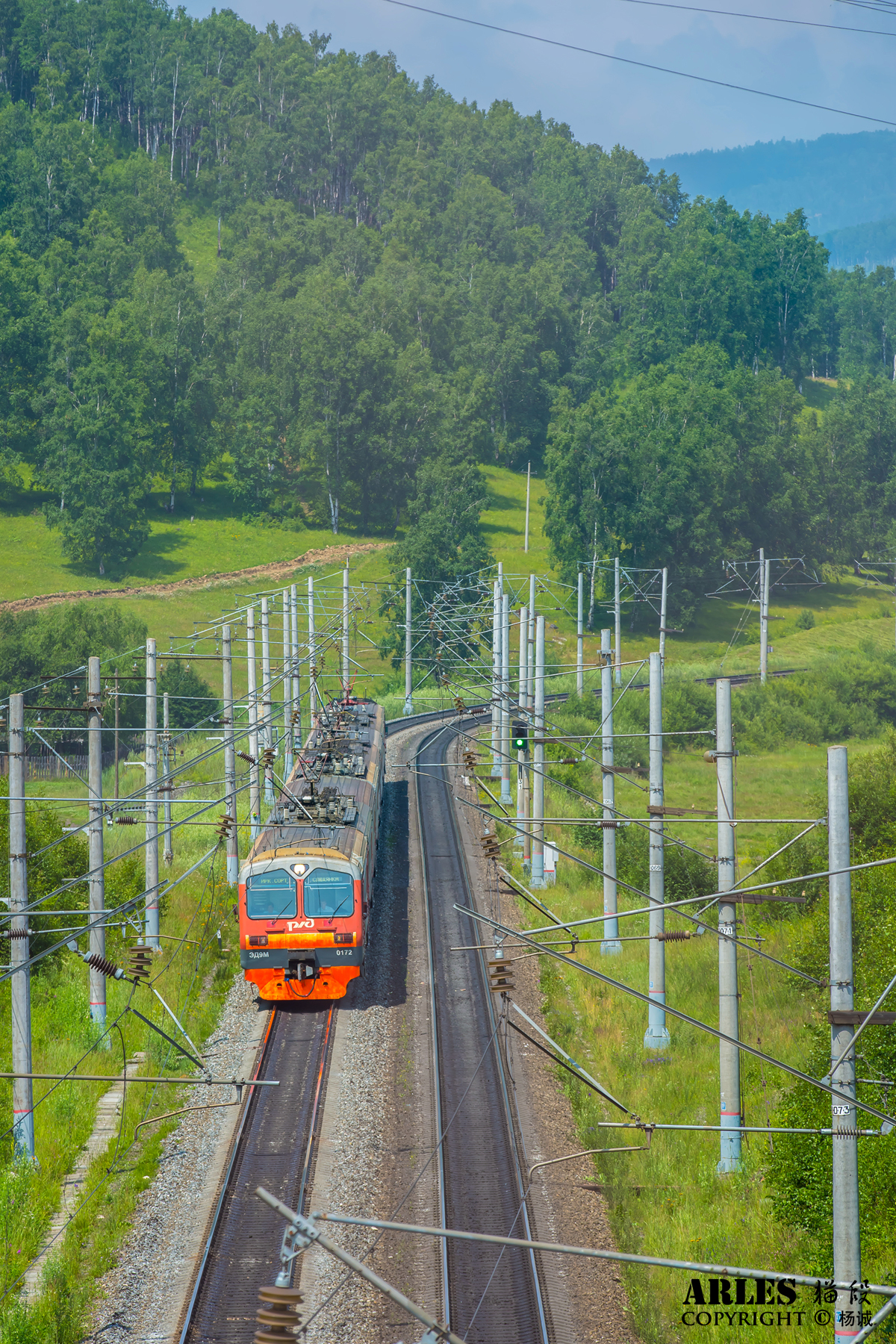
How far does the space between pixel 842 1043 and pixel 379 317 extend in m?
115

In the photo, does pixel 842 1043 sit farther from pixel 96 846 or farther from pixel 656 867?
pixel 96 846

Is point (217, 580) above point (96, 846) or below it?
above

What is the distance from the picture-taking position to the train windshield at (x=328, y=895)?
81.0 feet

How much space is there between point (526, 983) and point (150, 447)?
3140 inches

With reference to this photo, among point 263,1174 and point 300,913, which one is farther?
point 300,913

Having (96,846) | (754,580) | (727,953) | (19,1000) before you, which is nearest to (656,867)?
(727,953)

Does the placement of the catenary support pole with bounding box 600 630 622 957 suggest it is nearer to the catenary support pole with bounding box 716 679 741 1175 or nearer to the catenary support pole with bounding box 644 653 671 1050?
the catenary support pole with bounding box 644 653 671 1050

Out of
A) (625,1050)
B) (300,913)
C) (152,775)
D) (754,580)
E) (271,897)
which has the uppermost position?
(754,580)

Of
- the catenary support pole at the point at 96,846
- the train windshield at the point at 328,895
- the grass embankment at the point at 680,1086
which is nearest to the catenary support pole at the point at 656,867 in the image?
the grass embankment at the point at 680,1086

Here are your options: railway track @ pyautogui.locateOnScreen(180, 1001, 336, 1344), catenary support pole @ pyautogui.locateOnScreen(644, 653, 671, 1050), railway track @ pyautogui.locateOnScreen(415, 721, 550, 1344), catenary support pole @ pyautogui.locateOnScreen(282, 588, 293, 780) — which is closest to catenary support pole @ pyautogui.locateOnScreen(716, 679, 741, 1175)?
railway track @ pyautogui.locateOnScreen(415, 721, 550, 1344)

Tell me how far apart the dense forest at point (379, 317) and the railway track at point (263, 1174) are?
2508 inches

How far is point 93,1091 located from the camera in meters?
22.7

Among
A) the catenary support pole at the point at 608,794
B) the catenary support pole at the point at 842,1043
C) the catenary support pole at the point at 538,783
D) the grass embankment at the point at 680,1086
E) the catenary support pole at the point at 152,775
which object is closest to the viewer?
the catenary support pole at the point at 842,1043

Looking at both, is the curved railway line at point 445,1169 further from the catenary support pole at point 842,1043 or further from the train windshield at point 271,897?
the catenary support pole at point 842,1043
